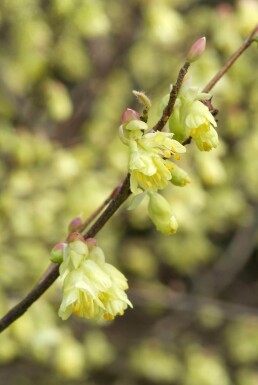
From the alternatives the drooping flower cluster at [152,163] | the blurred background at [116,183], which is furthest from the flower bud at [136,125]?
the blurred background at [116,183]

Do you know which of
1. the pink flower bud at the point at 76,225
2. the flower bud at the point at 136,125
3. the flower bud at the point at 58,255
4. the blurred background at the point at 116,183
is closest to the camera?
the flower bud at the point at 136,125

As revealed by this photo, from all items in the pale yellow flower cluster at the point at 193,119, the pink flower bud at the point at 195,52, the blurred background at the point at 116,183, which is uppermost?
the pink flower bud at the point at 195,52

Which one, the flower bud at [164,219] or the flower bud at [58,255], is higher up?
the flower bud at [164,219]

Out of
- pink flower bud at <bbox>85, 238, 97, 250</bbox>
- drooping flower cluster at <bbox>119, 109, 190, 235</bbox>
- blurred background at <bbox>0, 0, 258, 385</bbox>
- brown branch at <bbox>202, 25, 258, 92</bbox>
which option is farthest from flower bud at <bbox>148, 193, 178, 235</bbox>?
blurred background at <bbox>0, 0, 258, 385</bbox>

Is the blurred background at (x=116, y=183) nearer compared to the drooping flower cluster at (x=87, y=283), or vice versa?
the drooping flower cluster at (x=87, y=283)

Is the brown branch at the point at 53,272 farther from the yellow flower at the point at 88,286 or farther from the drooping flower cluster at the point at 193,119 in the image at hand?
the drooping flower cluster at the point at 193,119

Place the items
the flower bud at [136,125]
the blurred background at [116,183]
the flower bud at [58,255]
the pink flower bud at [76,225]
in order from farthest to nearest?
1. the blurred background at [116,183]
2. the pink flower bud at [76,225]
3. the flower bud at [58,255]
4. the flower bud at [136,125]

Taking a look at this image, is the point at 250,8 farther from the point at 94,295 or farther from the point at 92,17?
the point at 94,295

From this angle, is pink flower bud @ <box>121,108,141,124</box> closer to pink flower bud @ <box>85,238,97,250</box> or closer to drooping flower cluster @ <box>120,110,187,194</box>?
drooping flower cluster @ <box>120,110,187,194</box>

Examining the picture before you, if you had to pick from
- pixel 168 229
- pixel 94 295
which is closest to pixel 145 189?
pixel 168 229
